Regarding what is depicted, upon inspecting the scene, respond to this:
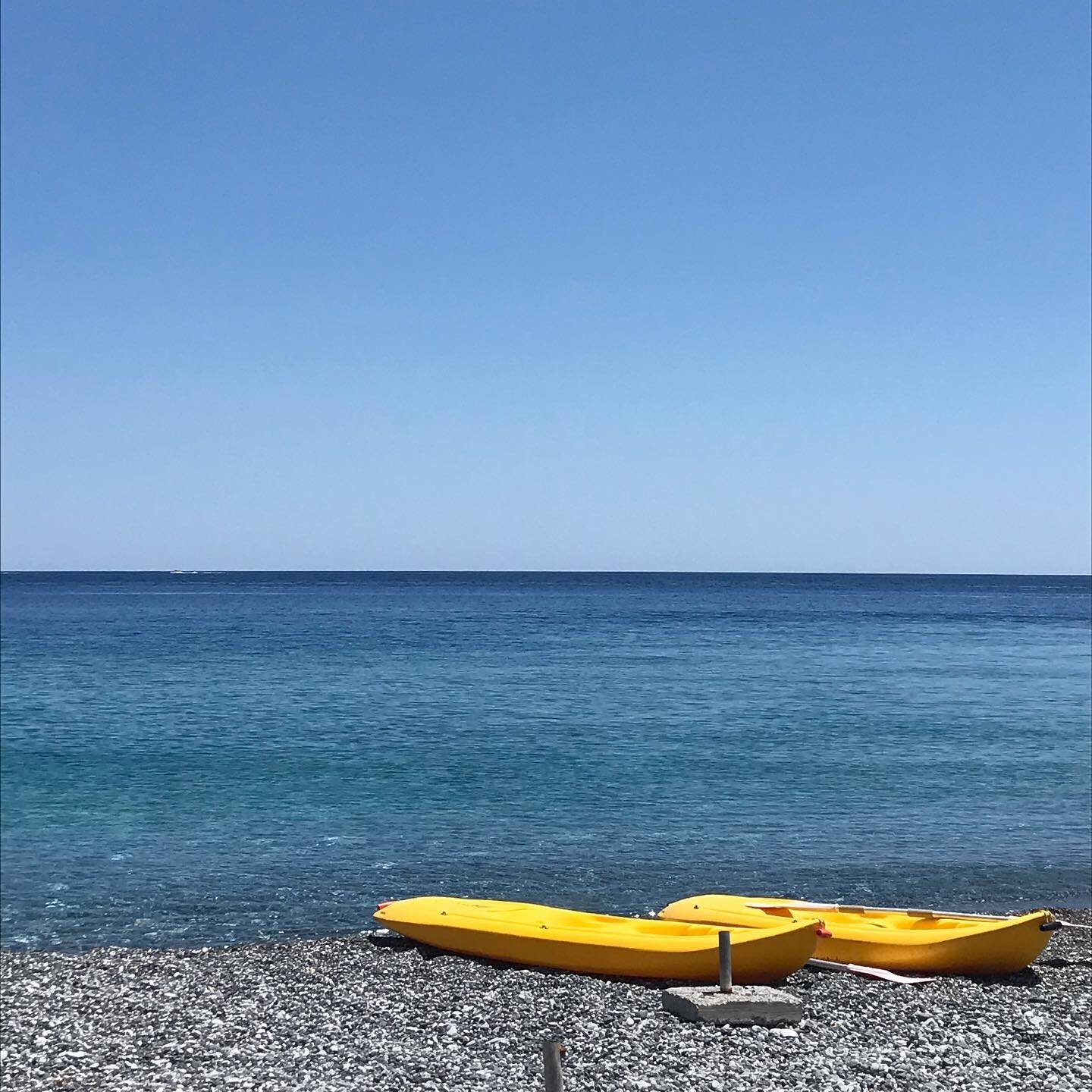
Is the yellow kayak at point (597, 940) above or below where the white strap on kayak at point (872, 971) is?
above

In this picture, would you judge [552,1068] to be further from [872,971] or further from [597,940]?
[872,971]

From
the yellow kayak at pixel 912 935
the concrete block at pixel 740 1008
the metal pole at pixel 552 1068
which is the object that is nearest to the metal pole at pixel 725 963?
the concrete block at pixel 740 1008

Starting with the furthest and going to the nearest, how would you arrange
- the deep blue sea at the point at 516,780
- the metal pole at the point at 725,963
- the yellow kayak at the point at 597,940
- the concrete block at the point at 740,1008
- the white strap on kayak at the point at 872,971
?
the deep blue sea at the point at 516,780
the white strap on kayak at the point at 872,971
the yellow kayak at the point at 597,940
the metal pole at the point at 725,963
the concrete block at the point at 740,1008

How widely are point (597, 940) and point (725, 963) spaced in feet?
7.19

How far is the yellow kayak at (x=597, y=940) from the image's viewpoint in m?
14.3

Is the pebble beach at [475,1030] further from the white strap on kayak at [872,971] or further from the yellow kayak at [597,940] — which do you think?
the yellow kayak at [597,940]

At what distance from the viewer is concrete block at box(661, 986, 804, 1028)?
1291cm

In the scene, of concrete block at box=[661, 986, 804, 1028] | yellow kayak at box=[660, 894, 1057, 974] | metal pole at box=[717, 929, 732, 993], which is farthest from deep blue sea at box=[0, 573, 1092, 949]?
concrete block at box=[661, 986, 804, 1028]

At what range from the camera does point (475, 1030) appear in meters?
13.1

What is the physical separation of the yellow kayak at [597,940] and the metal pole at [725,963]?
701 mm

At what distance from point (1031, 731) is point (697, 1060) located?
2973 cm

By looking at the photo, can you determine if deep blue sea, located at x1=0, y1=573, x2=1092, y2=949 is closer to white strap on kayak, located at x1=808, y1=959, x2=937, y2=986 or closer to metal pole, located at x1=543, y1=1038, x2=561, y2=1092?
white strap on kayak, located at x1=808, y1=959, x2=937, y2=986

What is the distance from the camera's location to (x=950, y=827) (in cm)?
2495

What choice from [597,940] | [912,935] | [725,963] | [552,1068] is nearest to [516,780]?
Answer: [597,940]
